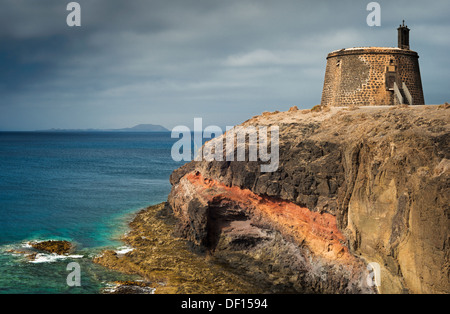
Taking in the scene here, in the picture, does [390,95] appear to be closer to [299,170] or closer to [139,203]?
[299,170]

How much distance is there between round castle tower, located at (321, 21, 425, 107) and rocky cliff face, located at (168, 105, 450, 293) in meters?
5.53

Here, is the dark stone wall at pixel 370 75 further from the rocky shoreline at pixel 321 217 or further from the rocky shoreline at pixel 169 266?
the rocky shoreline at pixel 169 266

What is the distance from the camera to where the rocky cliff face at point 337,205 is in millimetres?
15797

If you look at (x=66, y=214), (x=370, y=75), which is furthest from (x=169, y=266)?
(x=370, y=75)

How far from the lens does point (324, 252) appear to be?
21125mm

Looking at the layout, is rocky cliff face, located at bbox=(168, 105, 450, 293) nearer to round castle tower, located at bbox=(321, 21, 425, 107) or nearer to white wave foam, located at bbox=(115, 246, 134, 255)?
white wave foam, located at bbox=(115, 246, 134, 255)

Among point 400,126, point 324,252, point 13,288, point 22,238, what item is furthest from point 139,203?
point 400,126

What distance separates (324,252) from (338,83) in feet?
52.3

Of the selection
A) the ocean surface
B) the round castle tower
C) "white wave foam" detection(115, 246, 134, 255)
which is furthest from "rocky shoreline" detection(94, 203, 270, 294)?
the round castle tower

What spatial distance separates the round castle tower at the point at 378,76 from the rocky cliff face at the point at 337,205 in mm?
5527

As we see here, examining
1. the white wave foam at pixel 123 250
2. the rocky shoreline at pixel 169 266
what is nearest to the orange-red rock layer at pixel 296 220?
the rocky shoreline at pixel 169 266

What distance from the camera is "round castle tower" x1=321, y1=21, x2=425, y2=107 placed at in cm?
3045

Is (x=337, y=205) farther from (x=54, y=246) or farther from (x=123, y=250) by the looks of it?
(x=54, y=246)

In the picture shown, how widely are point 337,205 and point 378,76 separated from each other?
14.5m
